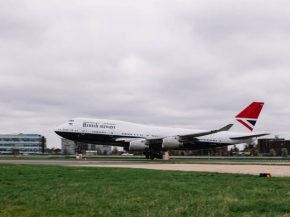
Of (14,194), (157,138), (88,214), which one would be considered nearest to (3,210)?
(88,214)

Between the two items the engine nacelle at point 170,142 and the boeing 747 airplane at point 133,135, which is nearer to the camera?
the engine nacelle at point 170,142

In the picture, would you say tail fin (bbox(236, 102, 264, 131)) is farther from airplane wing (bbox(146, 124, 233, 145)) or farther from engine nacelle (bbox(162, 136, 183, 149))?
engine nacelle (bbox(162, 136, 183, 149))

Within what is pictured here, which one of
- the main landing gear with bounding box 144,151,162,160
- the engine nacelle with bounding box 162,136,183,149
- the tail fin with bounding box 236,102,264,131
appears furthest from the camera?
the tail fin with bounding box 236,102,264,131

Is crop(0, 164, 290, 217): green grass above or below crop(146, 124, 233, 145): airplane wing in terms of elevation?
below

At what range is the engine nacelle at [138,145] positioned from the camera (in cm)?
5316

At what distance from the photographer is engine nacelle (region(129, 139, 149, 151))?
174 ft

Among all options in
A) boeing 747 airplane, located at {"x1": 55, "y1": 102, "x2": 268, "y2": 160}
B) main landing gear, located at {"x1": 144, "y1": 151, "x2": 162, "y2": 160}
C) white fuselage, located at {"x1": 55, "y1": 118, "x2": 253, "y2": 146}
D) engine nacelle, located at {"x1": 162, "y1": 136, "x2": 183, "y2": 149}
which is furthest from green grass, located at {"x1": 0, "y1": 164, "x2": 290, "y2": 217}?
main landing gear, located at {"x1": 144, "y1": 151, "x2": 162, "y2": 160}

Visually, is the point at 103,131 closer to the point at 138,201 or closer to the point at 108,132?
the point at 108,132

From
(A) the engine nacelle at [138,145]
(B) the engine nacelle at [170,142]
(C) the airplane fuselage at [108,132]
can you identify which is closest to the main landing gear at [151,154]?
(C) the airplane fuselage at [108,132]

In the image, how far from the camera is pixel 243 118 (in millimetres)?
64250

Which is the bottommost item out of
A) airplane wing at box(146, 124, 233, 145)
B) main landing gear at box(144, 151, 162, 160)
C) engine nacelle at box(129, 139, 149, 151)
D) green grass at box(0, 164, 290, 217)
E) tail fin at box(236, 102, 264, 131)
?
green grass at box(0, 164, 290, 217)

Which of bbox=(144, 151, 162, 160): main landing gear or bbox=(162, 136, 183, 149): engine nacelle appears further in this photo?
bbox=(144, 151, 162, 160): main landing gear

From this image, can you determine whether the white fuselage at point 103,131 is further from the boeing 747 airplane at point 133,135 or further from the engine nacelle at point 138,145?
the engine nacelle at point 138,145

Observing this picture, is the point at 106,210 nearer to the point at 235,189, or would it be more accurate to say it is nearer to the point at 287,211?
the point at 287,211
